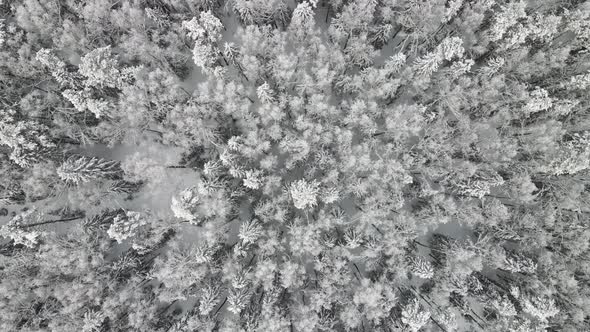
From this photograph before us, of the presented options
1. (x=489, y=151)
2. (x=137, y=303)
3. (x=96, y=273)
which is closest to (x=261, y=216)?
(x=137, y=303)

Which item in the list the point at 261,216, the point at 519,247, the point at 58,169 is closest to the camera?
the point at 58,169

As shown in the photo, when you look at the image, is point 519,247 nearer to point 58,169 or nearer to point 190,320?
point 190,320

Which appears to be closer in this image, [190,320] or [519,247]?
[190,320]

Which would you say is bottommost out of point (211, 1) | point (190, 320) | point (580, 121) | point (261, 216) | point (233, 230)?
point (190, 320)

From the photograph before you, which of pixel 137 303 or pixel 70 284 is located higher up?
pixel 70 284

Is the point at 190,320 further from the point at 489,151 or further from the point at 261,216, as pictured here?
the point at 489,151

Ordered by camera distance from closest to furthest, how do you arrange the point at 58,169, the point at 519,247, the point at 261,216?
the point at 58,169, the point at 261,216, the point at 519,247
